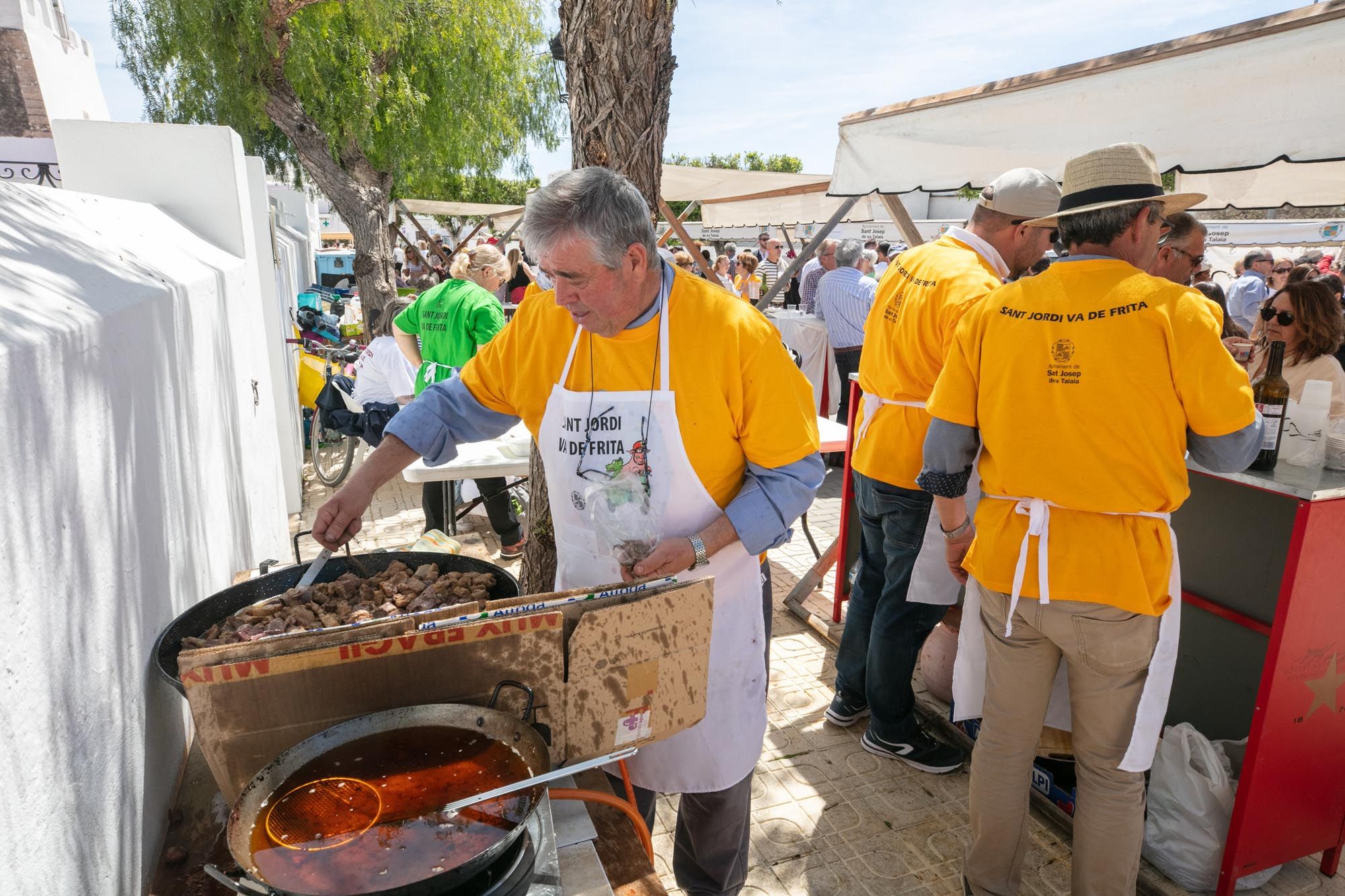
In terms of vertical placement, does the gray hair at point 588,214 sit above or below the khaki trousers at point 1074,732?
above

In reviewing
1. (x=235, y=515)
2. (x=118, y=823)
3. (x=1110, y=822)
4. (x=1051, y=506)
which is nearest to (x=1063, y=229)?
(x=1051, y=506)

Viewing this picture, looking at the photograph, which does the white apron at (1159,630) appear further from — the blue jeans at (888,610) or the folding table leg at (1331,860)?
the folding table leg at (1331,860)

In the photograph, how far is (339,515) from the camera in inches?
73.4

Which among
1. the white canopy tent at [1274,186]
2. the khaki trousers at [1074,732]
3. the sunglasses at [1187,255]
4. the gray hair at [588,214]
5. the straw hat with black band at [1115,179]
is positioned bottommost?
the khaki trousers at [1074,732]

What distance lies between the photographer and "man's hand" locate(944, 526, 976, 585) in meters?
2.62

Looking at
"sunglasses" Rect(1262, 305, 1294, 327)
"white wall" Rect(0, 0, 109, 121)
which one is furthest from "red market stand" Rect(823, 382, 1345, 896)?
"white wall" Rect(0, 0, 109, 121)

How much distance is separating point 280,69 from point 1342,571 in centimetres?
1172

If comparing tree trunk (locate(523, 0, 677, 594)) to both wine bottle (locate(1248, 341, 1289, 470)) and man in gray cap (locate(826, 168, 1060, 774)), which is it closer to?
man in gray cap (locate(826, 168, 1060, 774))

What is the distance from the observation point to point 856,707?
142 inches

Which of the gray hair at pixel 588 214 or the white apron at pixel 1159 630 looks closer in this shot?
the gray hair at pixel 588 214

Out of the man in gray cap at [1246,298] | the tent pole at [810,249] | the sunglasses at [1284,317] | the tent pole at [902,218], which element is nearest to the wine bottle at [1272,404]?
the sunglasses at [1284,317]

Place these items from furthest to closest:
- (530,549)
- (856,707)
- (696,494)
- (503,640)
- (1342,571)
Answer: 1. (856,707)
2. (530,549)
3. (1342,571)
4. (696,494)
5. (503,640)

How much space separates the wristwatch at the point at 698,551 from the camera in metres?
1.84

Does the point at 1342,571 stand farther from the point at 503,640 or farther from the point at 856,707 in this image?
the point at 503,640
